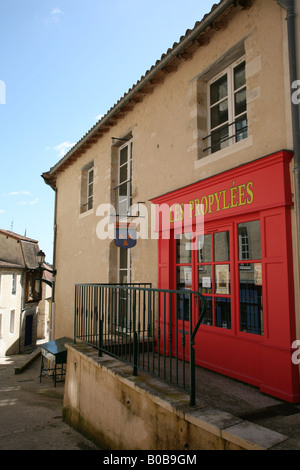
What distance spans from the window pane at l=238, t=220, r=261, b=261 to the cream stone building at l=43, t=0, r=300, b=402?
0.5 inches

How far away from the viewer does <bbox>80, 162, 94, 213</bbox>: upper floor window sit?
9.60m

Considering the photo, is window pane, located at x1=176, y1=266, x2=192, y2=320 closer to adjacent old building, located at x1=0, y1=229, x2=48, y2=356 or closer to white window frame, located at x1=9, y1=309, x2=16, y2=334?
adjacent old building, located at x1=0, y1=229, x2=48, y2=356

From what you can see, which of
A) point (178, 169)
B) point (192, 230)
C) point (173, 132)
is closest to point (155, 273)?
point (192, 230)

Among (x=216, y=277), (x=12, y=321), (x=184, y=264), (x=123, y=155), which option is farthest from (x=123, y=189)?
(x=12, y=321)

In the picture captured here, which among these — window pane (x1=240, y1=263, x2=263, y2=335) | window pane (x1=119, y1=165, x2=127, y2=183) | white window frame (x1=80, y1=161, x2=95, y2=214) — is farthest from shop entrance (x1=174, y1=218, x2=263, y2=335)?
white window frame (x1=80, y1=161, x2=95, y2=214)

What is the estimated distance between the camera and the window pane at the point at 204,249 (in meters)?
4.75

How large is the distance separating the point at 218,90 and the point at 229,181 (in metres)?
1.74

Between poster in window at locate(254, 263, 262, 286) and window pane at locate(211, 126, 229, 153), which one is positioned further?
window pane at locate(211, 126, 229, 153)

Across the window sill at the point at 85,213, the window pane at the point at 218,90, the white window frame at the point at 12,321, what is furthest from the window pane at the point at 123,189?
the white window frame at the point at 12,321

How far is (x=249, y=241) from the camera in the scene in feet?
13.4

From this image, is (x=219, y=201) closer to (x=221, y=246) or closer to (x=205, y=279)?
(x=221, y=246)

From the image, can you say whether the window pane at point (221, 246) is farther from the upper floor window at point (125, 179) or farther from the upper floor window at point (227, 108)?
the upper floor window at point (125, 179)

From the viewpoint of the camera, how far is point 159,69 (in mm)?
5680

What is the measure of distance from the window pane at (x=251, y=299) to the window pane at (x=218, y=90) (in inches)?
103
